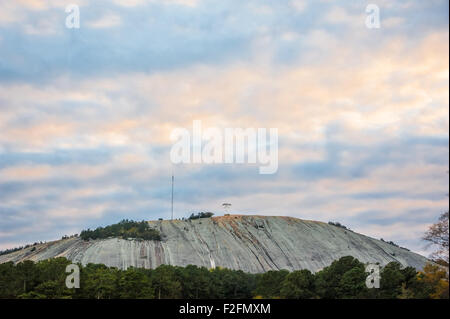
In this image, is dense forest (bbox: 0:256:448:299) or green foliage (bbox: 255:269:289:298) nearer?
dense forest (bbox: 0:256:448:299)

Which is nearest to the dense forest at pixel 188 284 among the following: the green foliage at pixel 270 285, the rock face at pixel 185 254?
the green foliage at pixel 270 285

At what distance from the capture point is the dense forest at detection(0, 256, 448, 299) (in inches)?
4471

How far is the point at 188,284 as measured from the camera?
427ft

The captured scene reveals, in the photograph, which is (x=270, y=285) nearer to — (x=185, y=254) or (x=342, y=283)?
(x=342, y=283)

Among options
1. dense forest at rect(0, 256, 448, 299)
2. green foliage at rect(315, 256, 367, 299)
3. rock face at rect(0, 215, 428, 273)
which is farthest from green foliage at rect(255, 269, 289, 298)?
Result: rock face at rect(0, 215, 428, 273)

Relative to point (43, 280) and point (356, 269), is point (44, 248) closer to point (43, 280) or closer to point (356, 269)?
point (43, 280)

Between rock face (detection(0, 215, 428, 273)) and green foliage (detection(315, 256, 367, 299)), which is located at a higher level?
rock face (detection(0, 215, 428, 273))

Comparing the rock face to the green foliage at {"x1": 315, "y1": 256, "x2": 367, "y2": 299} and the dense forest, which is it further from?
the green foliage at {"x1": 315, "y1": 256, "x2": 367, "y2": 299}

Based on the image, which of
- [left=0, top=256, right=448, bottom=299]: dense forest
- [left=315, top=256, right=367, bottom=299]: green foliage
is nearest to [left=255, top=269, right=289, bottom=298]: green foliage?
[left=0, top=256, right=448, bottom=299]: dense forest

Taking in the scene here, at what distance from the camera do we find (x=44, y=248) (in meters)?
193

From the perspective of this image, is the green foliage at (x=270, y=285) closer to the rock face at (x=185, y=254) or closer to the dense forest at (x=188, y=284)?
the dense forest at (x=188, y=284)

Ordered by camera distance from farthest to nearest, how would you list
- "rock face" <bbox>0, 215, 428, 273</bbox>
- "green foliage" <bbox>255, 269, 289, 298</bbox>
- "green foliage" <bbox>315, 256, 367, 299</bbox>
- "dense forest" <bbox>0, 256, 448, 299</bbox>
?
1. "rock face" <bbox>0, 215, 428, 273</bbox>
2. "green foliage" <bbox>255, 269, 289, 298</bbox>
3. "green foliage" <bbox>315, 256, 367, 299</bbox>
4. "dense forest" <bbox>0, 256, 448, 299</bbox>

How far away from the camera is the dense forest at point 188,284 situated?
373 ft

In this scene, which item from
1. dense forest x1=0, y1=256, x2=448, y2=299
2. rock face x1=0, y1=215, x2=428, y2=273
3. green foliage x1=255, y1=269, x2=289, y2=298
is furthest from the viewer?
rock face x1=0, y1=215, x2=428, y2=273
